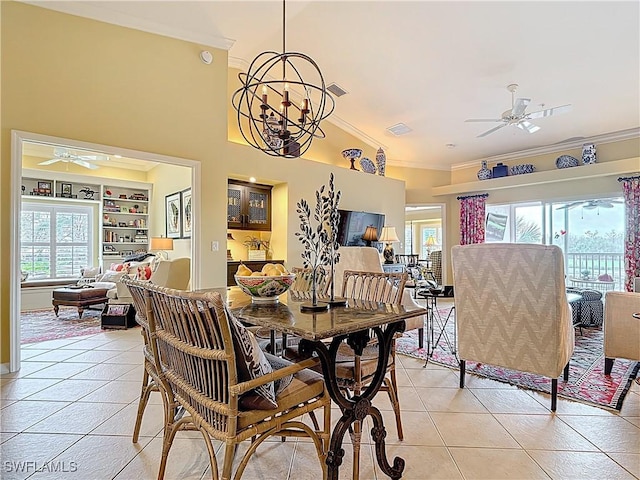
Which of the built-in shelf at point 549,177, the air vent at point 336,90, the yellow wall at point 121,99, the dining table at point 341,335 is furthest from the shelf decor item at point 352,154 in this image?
the dining table at point 341,335

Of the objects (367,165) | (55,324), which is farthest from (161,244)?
(367,165)

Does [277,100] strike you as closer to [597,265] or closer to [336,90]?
[336,90]

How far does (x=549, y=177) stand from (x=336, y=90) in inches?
163

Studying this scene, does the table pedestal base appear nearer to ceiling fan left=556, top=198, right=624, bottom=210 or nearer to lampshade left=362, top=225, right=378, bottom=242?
lampshade left=362, top=225, right=378, bottom=242

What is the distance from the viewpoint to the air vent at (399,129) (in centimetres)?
639

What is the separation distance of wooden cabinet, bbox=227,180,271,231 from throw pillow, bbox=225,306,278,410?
4159 mm

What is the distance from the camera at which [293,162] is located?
18.4ft

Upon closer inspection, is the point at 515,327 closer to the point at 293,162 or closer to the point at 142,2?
the point at 293,162

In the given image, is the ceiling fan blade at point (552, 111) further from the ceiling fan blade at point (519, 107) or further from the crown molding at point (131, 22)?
the crown molding at point (131, 22)

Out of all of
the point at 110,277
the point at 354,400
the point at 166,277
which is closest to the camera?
the point at 354,400

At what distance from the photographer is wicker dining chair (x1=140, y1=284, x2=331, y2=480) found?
121 centimetres

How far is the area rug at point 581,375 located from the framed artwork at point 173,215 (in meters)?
4.64

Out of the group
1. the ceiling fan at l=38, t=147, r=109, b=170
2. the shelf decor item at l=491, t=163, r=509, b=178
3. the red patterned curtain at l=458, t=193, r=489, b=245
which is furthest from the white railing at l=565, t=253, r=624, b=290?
the ceiling fan at l=38, t=147, r=109, b=170

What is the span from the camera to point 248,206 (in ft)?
18.2
